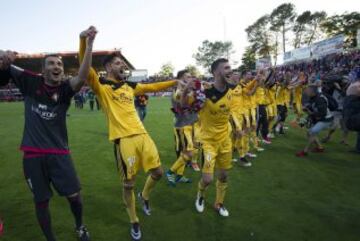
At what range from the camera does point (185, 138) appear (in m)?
7.34

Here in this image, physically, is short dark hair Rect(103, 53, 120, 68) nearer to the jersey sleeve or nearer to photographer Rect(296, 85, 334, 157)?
the jersey sleeve

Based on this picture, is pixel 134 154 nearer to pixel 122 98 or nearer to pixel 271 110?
pixel 122 98

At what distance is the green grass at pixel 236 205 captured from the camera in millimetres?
4734

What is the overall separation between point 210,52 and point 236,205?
119 meters

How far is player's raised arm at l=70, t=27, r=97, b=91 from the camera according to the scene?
142 inches

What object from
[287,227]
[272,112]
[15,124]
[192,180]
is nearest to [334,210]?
[287,227]

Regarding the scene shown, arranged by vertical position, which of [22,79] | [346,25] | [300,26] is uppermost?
[300,26]

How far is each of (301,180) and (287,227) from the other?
8.26ft

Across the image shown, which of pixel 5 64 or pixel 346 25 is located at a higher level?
pixel 346 25

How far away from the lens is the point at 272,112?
1160 cm

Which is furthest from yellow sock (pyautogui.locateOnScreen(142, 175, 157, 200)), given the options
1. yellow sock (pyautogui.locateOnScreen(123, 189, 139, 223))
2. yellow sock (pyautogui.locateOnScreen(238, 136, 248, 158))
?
yellow sock (pyautogui.locateOnScreen(238, 136, 248, 158))

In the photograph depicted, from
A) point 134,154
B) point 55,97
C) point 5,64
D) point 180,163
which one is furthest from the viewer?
point 180,163

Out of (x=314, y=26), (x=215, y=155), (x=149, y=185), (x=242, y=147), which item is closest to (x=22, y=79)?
(x=149, y=185)

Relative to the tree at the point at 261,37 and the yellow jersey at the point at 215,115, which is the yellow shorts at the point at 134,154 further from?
the tree at the point at 261,37
